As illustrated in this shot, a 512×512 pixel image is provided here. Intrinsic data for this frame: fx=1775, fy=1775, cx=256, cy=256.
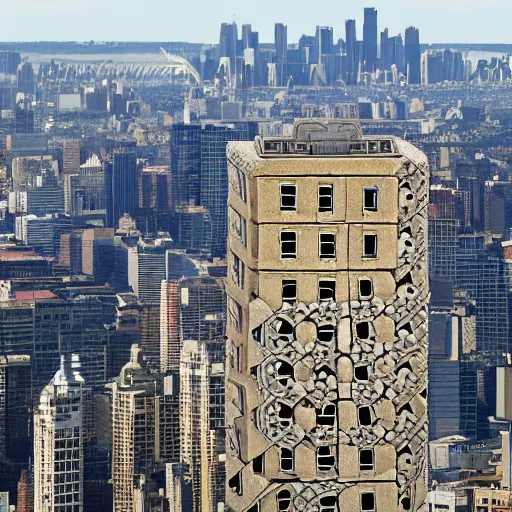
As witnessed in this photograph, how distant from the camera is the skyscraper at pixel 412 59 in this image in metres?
29.5

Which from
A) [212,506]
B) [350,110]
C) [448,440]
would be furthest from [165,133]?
[212,506]

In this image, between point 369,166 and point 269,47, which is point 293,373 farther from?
point 269,47

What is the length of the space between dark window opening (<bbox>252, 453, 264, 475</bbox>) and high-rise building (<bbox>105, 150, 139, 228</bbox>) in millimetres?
24902

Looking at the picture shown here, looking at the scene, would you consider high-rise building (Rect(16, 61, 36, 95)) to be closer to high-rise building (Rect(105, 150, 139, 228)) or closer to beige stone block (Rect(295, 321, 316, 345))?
high-rise building (Rect(105, 150, 139, 228))

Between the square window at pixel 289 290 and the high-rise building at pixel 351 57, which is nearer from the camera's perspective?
the square window at pixel 289 290

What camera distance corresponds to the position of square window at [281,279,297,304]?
425 centimetres

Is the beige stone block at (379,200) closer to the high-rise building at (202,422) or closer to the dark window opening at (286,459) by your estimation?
the dark window opening at (286,459)

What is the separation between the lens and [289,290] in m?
4.25

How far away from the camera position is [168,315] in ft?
72.6

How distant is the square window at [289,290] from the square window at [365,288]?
16 cm

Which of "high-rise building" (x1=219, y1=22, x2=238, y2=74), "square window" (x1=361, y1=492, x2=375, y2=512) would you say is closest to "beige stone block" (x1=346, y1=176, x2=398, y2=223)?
"square window" (x1=361, y1=492, x2=375, y2=512)

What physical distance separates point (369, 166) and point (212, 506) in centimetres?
999

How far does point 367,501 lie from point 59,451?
47.5 feet

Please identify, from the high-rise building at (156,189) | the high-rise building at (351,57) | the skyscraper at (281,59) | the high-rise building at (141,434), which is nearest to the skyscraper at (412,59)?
the high-rise building at (351,57)
